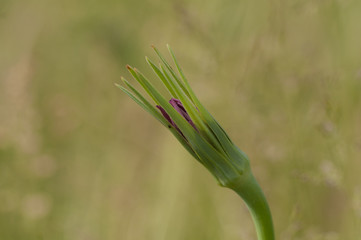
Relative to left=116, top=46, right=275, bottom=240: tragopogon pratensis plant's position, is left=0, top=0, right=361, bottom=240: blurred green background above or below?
above

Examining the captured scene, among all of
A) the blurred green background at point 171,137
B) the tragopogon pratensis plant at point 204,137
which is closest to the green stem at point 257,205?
the tragopogon pratensis plant at point 204,137

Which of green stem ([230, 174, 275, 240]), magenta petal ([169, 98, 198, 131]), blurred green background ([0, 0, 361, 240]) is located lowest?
green stem ([230, 174, 275, 240])

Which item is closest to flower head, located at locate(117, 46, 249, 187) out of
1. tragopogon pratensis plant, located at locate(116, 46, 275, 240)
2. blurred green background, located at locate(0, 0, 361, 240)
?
tragopogon pratensis plant, located at locate(116, 46, 275, 240)

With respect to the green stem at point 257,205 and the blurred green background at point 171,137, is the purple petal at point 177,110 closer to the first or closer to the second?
the green stem at point 257,205

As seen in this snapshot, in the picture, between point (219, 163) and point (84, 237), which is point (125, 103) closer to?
point (84, 237)

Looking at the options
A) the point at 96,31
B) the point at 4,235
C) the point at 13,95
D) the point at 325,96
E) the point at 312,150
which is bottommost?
the point at 4,235

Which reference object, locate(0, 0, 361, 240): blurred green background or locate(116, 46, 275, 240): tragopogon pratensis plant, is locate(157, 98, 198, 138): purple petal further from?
locate(0, 0, 361, 240): blurred green background

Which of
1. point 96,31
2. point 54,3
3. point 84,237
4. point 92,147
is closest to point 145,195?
point 84,237
